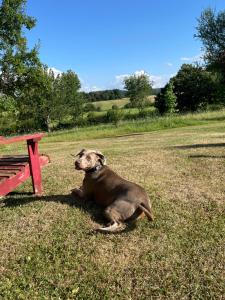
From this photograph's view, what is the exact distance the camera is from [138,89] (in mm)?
55156

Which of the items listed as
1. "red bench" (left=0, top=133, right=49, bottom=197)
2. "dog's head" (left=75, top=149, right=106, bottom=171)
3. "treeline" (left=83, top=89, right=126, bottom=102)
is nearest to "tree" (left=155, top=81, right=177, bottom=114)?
"treeline" (left=83, top=89, right=126, bottom=102)

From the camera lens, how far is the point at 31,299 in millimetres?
3535

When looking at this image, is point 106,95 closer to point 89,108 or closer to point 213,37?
point 89,108

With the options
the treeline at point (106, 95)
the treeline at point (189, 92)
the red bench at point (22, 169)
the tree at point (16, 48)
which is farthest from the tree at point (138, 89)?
the red bench at point (22, 169)

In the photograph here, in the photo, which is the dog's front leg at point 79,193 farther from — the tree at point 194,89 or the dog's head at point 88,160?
the tree at point 194,89

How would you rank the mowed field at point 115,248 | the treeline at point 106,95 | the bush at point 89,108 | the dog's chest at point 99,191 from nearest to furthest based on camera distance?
the mowed field at point 115,248, the dog's chest at point 99,191, the bush at point 89,108, the treeline at point 106,95

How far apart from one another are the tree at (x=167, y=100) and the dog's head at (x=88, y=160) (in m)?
36.6

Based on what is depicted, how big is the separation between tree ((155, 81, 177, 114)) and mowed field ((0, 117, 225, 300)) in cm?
3603

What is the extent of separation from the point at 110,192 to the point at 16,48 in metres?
24.9

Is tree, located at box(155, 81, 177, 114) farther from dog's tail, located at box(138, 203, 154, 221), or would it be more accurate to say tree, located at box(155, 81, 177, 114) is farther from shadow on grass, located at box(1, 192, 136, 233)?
dog's tail, located at box(138, 203, 154, 221)

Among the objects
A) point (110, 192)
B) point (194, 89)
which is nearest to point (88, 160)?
point (110, 192)

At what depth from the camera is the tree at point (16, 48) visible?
26672mm

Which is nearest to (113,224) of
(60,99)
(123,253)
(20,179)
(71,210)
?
(123,253)

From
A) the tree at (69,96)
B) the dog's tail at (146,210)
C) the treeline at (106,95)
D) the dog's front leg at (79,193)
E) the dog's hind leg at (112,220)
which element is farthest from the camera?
the treeline at (106,95)
